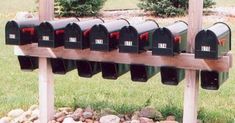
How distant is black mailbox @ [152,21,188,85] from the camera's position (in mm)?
3934

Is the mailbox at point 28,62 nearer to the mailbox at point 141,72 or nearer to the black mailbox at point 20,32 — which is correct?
the black mailbox at point 20,32

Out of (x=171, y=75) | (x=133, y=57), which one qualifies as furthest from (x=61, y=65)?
(x=171, y=75)

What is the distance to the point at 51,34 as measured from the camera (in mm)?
4359

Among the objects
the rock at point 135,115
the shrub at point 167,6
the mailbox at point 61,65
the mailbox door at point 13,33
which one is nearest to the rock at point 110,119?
the rock at point 135,115

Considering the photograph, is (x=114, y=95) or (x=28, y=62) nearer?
(x=28, y=62)

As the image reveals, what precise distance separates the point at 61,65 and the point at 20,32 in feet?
1.58

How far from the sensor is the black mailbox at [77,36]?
4.26 m

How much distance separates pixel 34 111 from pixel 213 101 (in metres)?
2.09

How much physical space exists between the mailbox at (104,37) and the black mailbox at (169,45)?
40cm

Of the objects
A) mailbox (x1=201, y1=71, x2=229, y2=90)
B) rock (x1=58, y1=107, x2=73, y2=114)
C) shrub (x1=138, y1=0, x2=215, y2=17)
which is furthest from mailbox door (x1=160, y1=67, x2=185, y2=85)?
shrub (x1=138, y1=0, x2=215, y2=17)

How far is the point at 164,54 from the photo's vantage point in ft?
13.0

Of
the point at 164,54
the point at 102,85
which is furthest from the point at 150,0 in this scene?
the point at 164,54

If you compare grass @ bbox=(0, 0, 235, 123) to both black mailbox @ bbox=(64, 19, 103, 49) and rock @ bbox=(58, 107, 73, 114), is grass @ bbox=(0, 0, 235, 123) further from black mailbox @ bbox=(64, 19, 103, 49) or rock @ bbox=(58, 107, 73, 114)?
black mailbox @ bbox=(64, 19, 103, 49)

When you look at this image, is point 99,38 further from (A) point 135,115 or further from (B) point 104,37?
(A) point 135,115
